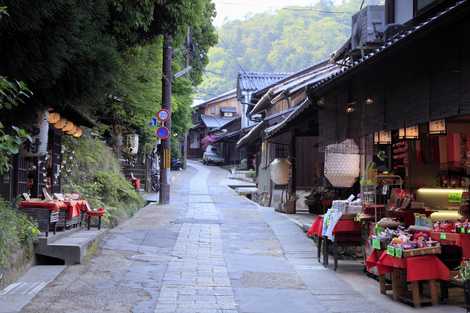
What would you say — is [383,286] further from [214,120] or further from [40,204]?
[214,120]

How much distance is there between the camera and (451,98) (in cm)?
761

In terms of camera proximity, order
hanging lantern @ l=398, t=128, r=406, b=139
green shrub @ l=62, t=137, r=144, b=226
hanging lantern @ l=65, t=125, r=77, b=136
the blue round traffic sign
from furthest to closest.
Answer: the blue round traffic sign < green shrub @ l=62, t=137, r=144, b=226 < hanging lantern @ l=65, t=125, r=77, b=136 < hanging lantern @ l=398, t=128, r=406, b=139

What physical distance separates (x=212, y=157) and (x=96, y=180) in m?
51.6

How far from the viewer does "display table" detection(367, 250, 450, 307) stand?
8.93 meters

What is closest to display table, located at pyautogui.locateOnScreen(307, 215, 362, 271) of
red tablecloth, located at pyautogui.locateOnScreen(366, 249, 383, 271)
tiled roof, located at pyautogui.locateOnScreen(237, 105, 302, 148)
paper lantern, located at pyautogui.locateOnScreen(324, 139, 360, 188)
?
red tablecloth, located at pyautogui.locateOnScreen(366, 249, 383, 271)

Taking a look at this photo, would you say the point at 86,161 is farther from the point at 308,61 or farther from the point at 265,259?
the point at 308,61

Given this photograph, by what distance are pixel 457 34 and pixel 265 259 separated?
7.24 m

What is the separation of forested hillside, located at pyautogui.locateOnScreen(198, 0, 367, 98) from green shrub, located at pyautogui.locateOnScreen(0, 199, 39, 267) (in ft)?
132

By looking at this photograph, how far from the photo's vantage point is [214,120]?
76.0 metres

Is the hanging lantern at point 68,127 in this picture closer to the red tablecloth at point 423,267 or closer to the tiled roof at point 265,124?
the red tablecloth at point 423,267

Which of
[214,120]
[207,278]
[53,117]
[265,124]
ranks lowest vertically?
[207,278]

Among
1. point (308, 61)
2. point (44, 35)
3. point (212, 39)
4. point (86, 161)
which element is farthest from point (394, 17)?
point (308, 61)

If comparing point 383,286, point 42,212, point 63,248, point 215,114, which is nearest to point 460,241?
point 383,286

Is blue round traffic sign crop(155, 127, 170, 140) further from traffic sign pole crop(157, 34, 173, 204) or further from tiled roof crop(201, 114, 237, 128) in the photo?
tiled roof crop(201, 114, 237, 128)
